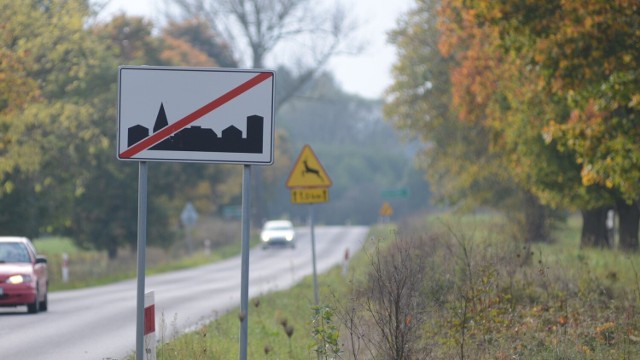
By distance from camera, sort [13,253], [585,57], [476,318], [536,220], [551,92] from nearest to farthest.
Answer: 1. [476,318]
2. [585,57]
3. [551,92]
4. [13,253]
5. [536,220]

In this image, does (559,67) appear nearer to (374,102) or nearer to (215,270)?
(215,270)

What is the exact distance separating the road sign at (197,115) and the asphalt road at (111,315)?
3756 millimetres

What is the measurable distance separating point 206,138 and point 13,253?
14.4 m

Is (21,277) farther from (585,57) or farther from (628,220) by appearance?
(628,220)

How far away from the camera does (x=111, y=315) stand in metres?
21.6

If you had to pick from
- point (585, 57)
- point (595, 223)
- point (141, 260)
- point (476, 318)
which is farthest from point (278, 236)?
point (141, 260)

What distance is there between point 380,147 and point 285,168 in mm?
45735

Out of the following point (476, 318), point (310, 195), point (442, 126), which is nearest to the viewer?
point (476, 318)

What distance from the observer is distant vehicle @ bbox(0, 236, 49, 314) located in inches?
826

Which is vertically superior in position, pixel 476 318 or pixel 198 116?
pixel 198 116

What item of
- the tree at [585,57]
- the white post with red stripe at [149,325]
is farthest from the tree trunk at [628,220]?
the white post with red stripe at [149,325]

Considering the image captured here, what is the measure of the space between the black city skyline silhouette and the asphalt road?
3.75m

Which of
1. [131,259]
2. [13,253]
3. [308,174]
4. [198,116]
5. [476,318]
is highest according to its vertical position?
[198,116]

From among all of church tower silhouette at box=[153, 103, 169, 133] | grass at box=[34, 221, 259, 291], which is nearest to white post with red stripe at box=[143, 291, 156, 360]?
church tower silhouette at box=[153, 103, 169, 133]
